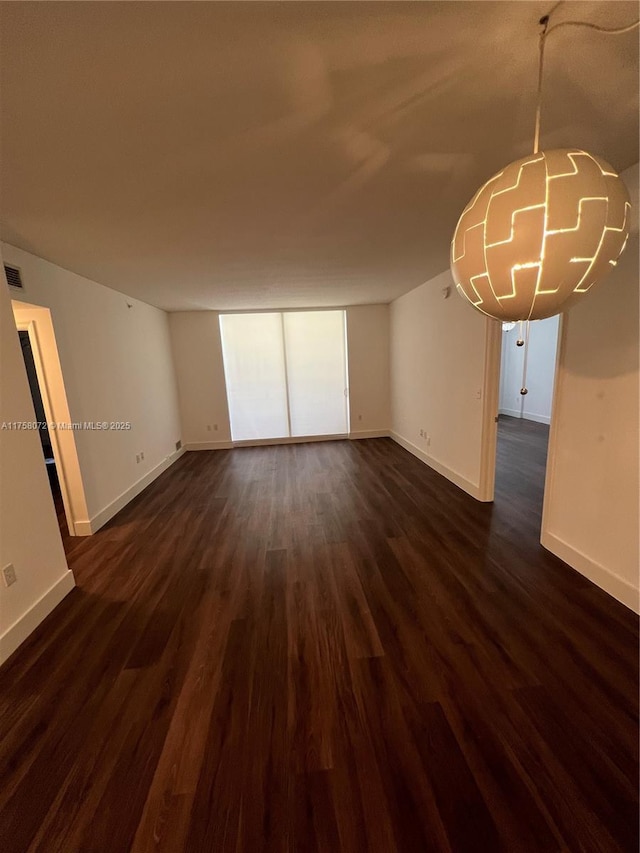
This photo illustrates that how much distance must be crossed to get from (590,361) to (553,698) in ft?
6.22

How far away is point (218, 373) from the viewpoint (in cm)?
590

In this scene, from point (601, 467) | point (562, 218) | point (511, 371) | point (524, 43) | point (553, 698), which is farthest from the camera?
point (511, 371)

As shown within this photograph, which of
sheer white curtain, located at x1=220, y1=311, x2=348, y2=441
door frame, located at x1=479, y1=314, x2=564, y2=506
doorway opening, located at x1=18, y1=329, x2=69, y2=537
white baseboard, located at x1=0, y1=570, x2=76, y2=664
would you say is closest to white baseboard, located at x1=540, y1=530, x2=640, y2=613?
door frame, located at x1=479, y1=314, x2=564, y2=506

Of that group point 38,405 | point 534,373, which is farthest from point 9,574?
point 534,373

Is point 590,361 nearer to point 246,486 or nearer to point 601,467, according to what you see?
point 601,467

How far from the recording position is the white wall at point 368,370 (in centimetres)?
584

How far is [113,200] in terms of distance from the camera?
1.82m

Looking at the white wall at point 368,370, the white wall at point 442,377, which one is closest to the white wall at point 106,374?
the white wall at point 368,370

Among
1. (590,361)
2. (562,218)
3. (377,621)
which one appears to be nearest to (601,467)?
(590,361)

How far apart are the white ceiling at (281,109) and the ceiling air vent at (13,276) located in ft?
0.66

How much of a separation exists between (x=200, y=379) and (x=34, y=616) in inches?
175

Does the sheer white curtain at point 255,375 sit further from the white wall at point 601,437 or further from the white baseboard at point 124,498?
the white wall at point 601,437

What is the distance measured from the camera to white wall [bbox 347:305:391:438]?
19.2ft

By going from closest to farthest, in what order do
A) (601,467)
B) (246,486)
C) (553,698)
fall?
(553,698), (601,467), (246,486)
